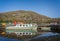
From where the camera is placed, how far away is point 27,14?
4066mm

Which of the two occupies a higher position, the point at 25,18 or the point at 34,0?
the point at 34,0

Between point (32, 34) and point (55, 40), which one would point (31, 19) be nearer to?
point (32, 34)

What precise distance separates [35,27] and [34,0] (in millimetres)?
431

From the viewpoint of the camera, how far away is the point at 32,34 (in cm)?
405

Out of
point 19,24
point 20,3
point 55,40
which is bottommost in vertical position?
point 55,40

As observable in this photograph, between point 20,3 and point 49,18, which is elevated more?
point 20,3

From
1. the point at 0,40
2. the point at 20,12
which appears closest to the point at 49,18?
the point at 20,12

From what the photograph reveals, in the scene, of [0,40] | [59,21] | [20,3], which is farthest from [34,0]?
[0,40]

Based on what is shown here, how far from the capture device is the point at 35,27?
13.3 feet

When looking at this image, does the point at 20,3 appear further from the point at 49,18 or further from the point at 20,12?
the point at 49,18

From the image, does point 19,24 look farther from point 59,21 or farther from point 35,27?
point 59,21

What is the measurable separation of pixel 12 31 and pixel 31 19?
36cm

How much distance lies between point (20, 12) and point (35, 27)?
34cm

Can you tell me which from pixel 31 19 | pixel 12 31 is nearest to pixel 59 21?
pixel 31 19
